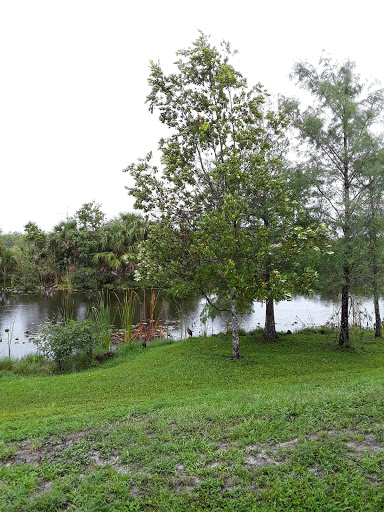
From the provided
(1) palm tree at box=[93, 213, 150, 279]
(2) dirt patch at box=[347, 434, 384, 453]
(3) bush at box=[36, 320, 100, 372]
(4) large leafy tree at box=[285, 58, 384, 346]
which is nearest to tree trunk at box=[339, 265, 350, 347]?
(4) large leafy tree at box=[285, 58, 384, 346]

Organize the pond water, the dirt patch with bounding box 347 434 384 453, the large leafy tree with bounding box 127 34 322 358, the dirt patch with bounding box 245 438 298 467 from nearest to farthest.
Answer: the dirt patch with bounding box 245 438 298 467
the dirt patch with bounding box 347 434 384 453
the large leafy tree with bounding box 127 34 322 358
the pond water

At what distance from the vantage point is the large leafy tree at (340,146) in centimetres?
886

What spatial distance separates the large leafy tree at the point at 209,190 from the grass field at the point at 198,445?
2.24m

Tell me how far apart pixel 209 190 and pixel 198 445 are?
18.6ft

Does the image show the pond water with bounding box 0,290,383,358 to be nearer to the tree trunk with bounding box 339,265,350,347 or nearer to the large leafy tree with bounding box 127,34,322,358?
the tree trunk with bounding box 339,265,350,347

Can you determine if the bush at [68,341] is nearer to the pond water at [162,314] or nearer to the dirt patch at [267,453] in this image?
the pond water at [162,314]

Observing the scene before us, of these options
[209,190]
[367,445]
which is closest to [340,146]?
[209,190]

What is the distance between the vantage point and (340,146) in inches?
366

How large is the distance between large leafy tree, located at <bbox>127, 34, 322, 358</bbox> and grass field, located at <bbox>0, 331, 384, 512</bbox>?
88.1 inches

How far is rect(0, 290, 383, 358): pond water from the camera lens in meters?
12.3

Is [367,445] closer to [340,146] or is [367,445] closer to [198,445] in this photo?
[198,445]

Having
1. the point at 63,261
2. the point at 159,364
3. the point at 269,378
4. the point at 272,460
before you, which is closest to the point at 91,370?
the point at 159,364

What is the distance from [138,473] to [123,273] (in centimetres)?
2092

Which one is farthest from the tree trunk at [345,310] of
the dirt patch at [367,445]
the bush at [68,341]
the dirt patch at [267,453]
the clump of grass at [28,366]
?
the clump of grass at [28,366]
